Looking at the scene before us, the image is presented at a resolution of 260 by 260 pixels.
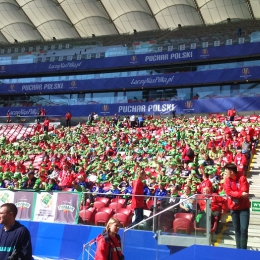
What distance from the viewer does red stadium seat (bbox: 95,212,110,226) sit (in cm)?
1002

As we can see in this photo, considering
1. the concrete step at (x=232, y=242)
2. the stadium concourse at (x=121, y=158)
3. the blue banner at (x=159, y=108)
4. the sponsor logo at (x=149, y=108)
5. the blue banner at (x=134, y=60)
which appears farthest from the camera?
the blue banner at (x=134, y=60)

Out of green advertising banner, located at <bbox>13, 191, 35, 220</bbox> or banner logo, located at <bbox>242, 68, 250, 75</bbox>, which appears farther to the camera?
banner logo, located at <bbox>242, 68, 250, 75</bbox>

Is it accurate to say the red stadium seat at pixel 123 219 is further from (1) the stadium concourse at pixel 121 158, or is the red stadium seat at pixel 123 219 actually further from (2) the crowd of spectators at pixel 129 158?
(2) the crowd of spectators at pixel 129 158

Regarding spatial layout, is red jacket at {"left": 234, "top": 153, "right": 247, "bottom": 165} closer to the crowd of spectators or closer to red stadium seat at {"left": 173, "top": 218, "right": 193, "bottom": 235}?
the crowd of spectators

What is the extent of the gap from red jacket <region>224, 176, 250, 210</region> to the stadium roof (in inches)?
1297

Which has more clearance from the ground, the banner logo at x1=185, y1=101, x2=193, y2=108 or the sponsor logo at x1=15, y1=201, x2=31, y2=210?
the banner logo at x1=185, y1=101, x2=193, y2=108

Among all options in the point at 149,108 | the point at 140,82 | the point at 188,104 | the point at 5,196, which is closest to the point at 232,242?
the point at 5,196

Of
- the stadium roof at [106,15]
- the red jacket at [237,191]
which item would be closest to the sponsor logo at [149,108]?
the stadium roof at [106,15]

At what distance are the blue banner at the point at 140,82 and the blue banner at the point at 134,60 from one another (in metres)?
1.52

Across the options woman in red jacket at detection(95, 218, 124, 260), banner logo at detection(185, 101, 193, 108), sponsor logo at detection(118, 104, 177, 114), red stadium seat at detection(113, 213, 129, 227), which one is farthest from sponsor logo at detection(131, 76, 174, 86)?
woman in red jacket at detection(95, 218, 124, 260)

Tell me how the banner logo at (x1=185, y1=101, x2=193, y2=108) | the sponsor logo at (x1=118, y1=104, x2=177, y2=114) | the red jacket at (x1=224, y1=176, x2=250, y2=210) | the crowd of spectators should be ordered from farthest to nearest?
the sponsor logo at (x1=118, y1=104, x2=177, y2=114), the banner logo at (x1=185, y1=101, x2=193, y2=108), the crowd of spectators, the red jacket at (x1=224, y1=176, x2=250, y2=210)

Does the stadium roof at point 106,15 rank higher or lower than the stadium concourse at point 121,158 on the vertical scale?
higher

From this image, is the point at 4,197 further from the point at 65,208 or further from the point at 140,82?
the point at 140,82

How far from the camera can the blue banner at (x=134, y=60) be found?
35309 mm
